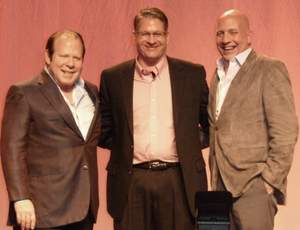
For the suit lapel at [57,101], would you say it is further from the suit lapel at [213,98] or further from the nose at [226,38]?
the nose at [226,38]

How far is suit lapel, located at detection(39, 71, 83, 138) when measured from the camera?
9.89 ft

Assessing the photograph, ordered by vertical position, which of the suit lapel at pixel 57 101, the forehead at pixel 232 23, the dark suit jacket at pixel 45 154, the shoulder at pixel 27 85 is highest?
the forehead at pixel 232 23

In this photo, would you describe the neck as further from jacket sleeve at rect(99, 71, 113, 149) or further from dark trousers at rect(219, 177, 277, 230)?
dark trousers at rect(219, 177, 277, 230)

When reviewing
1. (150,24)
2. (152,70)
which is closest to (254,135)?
(152,70)

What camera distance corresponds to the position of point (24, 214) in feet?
9.64

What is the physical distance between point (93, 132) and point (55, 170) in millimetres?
270

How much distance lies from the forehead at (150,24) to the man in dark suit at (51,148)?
375mm

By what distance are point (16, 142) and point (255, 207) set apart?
1.09m

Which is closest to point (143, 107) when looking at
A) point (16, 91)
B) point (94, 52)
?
point (16, 91)

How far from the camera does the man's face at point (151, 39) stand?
332 cm

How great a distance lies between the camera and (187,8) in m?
4.62

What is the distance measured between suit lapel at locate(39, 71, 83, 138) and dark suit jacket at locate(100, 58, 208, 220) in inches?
14.0

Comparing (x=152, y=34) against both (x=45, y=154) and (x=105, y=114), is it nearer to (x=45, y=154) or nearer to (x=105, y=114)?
(x=105, y=114)

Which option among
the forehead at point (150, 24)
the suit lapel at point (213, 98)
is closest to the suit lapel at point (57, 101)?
the forehead at point (150, 24)
